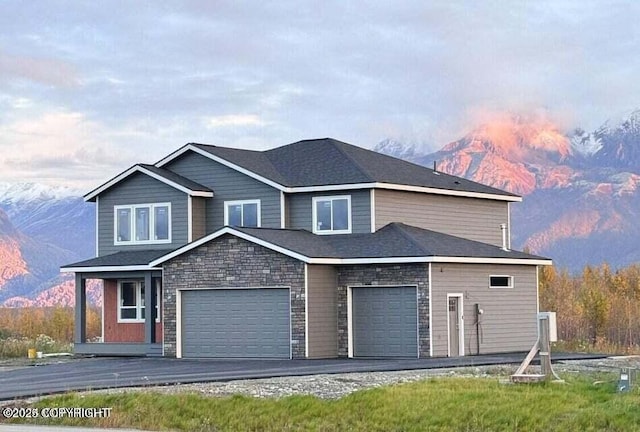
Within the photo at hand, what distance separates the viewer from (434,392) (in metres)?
25.6

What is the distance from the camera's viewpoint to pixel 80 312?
48094 mm

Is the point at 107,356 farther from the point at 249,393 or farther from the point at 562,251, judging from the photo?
the point at 562,251

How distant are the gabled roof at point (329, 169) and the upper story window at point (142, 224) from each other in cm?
185

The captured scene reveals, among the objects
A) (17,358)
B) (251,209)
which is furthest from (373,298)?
(17,358)

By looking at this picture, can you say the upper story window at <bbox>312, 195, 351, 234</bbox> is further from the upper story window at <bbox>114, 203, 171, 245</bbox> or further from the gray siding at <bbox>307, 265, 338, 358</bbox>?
the upper story window at <bbox>114, 203, 171, 245</bbox>

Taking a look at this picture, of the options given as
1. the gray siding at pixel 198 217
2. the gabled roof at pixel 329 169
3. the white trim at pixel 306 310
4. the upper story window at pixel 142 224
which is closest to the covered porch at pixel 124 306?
the upper story window at pixel 142 224

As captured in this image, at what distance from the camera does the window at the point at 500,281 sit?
4341 centimetres

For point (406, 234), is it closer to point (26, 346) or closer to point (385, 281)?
point (385, 281)

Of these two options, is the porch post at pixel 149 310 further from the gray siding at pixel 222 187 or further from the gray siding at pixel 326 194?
the gray siding at pixel 326 194

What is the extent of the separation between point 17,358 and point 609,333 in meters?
22.3

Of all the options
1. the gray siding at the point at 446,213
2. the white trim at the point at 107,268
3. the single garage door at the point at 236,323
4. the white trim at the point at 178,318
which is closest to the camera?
the single garage door at the point at 236,323

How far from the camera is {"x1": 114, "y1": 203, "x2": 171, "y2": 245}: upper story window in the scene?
47.7 m

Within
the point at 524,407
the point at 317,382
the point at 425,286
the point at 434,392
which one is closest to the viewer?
the point at 524,407

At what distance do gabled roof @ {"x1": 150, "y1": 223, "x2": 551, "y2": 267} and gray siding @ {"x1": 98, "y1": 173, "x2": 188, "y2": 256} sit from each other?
122 inches
